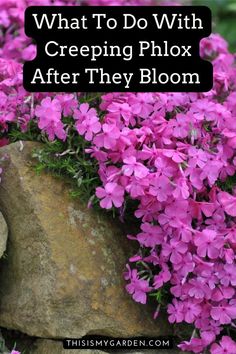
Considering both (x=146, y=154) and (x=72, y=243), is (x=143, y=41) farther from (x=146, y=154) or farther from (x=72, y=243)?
(x=72, y=243)

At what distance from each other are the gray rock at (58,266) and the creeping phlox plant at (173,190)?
0.09m

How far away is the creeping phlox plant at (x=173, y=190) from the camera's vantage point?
7.29 feet

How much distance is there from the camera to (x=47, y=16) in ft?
8.93

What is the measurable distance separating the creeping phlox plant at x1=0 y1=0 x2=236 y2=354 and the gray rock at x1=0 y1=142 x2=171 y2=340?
0.09m

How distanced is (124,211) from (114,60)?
670 mm

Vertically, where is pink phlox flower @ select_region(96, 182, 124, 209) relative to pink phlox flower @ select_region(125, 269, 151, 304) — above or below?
above

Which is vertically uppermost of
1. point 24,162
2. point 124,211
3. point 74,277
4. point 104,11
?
point 104,11

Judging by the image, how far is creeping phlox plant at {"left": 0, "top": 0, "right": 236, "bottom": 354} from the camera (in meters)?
2.22

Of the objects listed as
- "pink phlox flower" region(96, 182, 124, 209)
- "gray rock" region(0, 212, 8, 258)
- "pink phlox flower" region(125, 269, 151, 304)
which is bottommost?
"pink phlox flower" region(125, 269, 151, 304)

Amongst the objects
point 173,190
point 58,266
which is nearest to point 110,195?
point 173,190

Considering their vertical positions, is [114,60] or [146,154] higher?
[114,60]

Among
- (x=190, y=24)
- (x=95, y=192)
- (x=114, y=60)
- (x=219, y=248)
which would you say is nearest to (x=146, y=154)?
(x=95, y=192)

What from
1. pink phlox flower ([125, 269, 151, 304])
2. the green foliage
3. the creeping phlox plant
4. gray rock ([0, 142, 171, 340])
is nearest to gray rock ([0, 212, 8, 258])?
gray rock ([0, 142, 171, 340])

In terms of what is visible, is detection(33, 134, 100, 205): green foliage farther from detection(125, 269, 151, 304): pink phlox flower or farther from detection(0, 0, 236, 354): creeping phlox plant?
detection(125, 269, 151, 304): pink phlox flower
